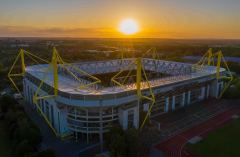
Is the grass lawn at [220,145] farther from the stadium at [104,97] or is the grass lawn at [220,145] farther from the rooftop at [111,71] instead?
the rooftop at [111,71]

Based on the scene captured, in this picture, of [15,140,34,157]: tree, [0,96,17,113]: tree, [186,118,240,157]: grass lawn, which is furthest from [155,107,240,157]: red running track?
[0,96,17,113]: tree

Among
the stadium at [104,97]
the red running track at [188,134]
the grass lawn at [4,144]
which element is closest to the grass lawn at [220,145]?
the red running track at [188,134]

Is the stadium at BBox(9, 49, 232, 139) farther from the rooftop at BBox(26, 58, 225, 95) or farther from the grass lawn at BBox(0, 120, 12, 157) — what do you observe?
the grass lawn at BBox(0, 120, 12, 157)

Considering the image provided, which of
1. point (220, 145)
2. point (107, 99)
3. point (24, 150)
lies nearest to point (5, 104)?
point (24, 150)

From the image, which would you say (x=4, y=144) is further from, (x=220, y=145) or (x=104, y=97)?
(x=220, y=145)

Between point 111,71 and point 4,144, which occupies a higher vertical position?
point 111,71

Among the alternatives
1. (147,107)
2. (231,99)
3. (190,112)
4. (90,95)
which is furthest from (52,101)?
(231,99)

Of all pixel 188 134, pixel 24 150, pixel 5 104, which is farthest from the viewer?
pixel 5 104
